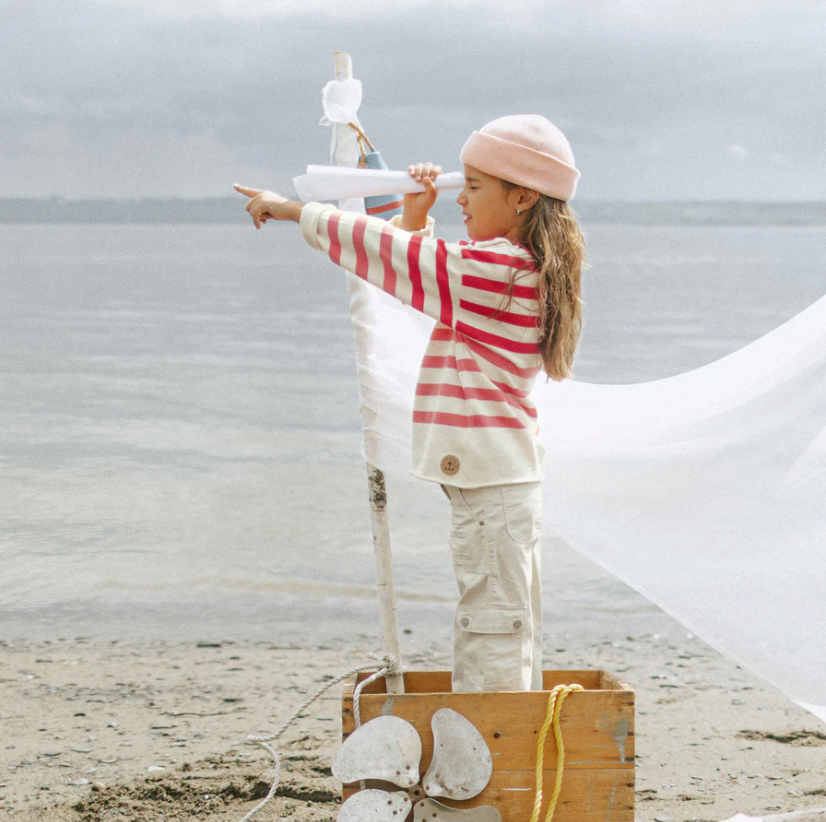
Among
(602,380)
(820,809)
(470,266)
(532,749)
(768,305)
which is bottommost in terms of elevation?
(820,809)

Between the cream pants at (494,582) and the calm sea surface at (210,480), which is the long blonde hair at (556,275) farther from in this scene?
the calm sea surface at (210,480)

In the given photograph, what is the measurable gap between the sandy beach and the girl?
3.96 feet

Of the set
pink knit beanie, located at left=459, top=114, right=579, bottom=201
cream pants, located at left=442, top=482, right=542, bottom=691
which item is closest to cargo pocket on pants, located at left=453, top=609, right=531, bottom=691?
cream pants, located at left=442, top=482, right=542, bottom=691

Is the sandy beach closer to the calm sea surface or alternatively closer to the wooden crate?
the calm sea surface

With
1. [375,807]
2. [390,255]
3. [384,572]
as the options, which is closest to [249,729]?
[384,572]

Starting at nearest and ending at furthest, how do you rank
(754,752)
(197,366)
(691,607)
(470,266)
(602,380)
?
(470,266) → (691,607) → (754,752) → (602,380) → (197,366)

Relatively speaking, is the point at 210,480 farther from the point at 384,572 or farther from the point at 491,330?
the point at 491,330

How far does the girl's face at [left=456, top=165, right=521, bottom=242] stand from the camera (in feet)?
9.66

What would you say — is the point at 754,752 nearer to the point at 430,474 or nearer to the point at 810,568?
the point at 810,568

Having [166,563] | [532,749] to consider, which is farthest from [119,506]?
[532,749]

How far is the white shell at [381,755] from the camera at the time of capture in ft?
8.99

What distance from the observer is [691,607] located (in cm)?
327

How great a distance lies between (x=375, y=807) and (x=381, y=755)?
0.12 m

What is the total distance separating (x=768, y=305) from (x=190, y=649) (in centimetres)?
2738
